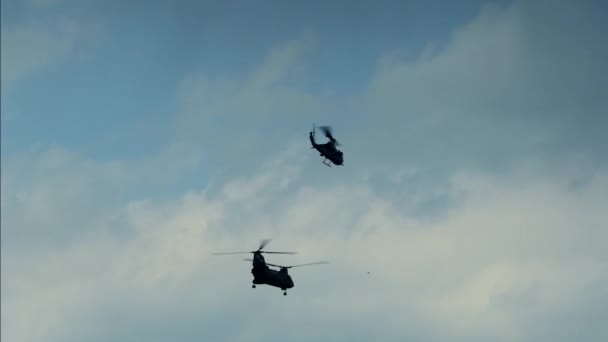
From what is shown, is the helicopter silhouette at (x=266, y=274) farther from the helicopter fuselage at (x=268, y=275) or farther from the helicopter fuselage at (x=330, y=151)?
the helicopter fuselage at (x=330, y=151)

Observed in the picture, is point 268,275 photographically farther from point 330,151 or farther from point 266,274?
point 330,151

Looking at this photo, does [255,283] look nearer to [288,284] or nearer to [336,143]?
[288,284]

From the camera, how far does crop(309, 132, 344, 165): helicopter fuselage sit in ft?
554

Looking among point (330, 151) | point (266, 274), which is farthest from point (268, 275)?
point (330, 151)

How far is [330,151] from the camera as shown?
171 metres

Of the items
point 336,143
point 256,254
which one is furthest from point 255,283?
point 336,143

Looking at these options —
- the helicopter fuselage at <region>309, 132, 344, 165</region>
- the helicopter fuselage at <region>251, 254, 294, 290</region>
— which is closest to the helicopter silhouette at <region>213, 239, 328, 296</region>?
the helicopter fuselage at <region>251, 254, 294, 290</region>

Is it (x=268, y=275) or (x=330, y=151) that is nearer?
(x=268, y=275)

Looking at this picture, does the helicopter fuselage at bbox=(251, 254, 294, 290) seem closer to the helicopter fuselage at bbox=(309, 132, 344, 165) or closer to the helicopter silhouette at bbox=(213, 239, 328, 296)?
the helicopter silhouette at bbox=(213, 239, 328, 296)

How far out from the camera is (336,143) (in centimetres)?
17525

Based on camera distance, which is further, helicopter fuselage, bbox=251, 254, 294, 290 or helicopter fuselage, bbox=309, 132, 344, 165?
helicopter fuselage, bbox=309, 132, 344, 165

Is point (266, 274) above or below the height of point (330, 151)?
below

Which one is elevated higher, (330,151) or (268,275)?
(330,151)

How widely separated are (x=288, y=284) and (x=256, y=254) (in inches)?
507
